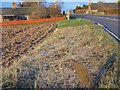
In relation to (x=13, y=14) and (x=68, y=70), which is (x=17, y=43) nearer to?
(x=68, y=70)

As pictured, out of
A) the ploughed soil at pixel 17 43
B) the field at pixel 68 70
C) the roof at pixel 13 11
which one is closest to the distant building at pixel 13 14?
the roof at pixel 13 11

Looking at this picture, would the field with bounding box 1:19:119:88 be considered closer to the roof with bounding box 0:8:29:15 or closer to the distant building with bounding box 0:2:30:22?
the distant building with bounding box 0:2:30:22

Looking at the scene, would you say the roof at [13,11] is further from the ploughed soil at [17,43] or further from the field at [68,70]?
the field at [68,70]

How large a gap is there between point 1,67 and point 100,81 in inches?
191

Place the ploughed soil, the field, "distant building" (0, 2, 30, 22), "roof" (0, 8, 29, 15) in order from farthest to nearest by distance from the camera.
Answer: "roof" (0, 8, 29, 15) → "distant building" (0, 2, 30, 22) → the ploughed soil → the field

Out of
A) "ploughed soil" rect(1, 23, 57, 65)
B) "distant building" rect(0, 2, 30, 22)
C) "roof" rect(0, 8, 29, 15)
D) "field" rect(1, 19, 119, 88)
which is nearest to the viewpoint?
"field" rect(1, 19, 119, 88)

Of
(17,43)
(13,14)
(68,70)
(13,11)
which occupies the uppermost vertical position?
(13,11)

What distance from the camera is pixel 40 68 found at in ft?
42.1

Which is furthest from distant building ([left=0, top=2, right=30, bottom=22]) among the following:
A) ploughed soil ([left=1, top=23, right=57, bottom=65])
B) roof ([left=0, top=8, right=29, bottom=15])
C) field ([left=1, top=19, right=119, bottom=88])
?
field ([left=1, top=19, right=119, bottom=88])

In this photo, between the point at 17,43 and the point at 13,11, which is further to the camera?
the point at 13,11

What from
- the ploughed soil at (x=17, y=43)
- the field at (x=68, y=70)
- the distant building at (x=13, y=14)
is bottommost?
the ploughed soil at (x=17, y=43)

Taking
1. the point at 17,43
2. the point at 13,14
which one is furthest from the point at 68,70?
the point at 13,14

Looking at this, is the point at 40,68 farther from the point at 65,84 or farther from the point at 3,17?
the point at 3,17

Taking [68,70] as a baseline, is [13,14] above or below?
above
